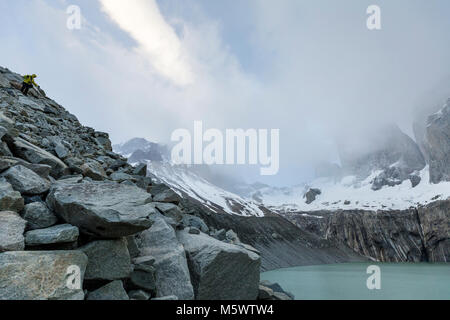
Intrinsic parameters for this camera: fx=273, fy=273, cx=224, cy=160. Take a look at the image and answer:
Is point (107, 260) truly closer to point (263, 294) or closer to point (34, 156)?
point (34, 156)

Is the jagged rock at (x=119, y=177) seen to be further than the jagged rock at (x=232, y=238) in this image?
No

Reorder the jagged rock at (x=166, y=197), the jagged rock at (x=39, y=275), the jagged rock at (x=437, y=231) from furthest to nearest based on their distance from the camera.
→ the jagged rock at (x=437, y=231) → the jagged rock at (x=166, y=197) → the jagged rock at (x=39, y=275)

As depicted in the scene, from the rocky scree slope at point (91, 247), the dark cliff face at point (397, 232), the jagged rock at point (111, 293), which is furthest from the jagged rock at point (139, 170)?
the dark cliff face at point (397, 232)

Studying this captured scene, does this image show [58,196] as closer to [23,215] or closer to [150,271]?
[23,215]

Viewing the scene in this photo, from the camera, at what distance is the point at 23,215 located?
224 inches

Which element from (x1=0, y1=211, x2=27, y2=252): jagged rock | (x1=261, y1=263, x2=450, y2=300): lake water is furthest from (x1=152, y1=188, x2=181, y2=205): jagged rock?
(x1=261, y1=263, x2=450, y2=300): lake water

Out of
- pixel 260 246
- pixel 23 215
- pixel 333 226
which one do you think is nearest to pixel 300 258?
pixel 260 246

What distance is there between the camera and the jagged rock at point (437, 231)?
462 ft

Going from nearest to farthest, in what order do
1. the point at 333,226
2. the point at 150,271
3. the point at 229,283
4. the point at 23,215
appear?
the point at 23,215 < the point at 150,271 < the point at 229,283 < the point at 333,226

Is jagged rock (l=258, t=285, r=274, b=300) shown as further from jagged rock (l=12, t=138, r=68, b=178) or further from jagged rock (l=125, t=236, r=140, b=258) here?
jagged rock (l=12, t=138, r=68, b=178)

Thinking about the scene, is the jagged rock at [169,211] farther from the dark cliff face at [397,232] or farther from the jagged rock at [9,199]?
the dark cliff face at [397,232]

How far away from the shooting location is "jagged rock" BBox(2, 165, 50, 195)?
6.24 m

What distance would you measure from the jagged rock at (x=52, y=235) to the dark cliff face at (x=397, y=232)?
178m

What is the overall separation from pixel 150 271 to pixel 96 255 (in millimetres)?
1317
